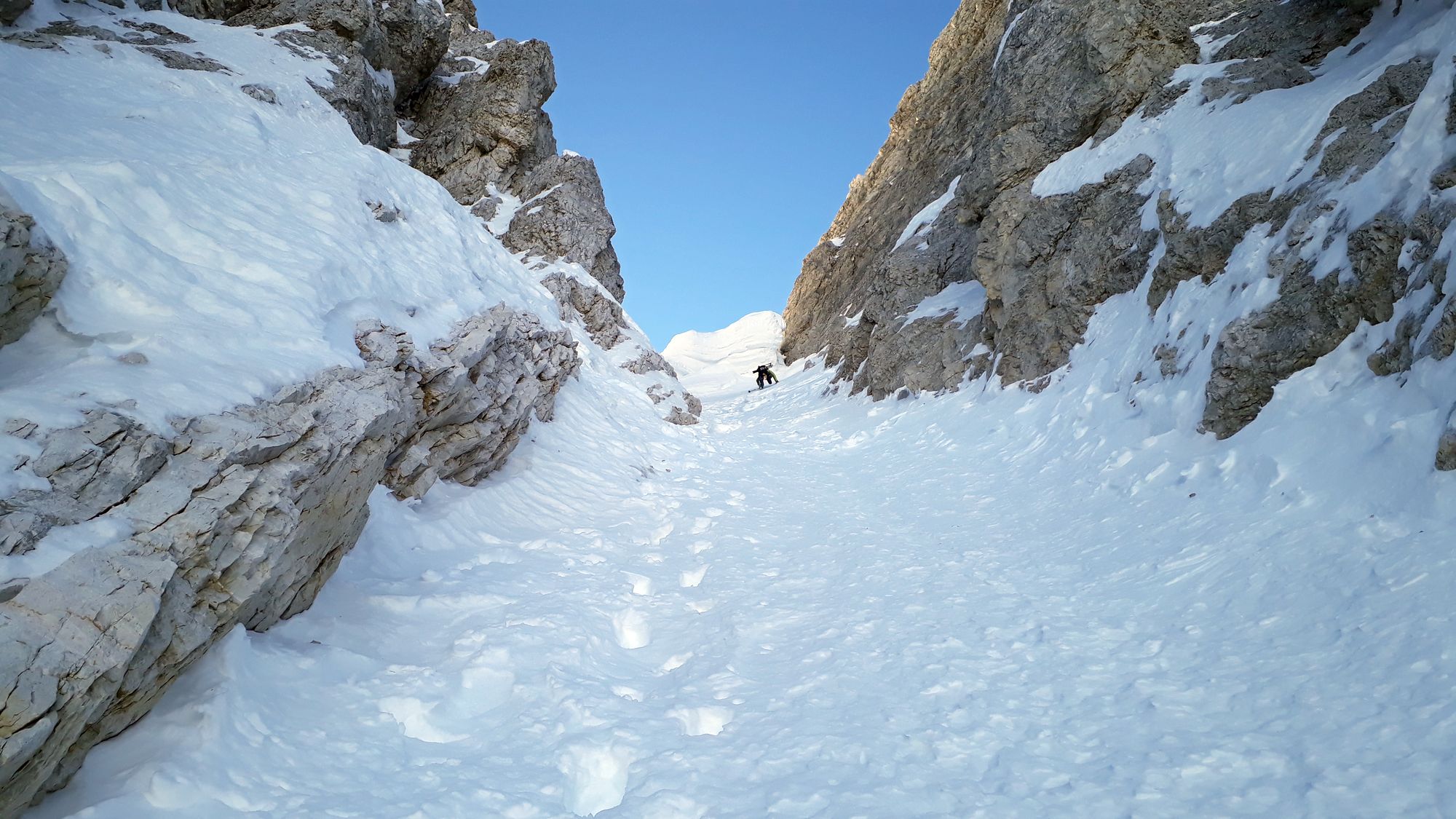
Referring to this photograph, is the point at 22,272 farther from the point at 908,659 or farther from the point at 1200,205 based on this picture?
the point at 1200,205

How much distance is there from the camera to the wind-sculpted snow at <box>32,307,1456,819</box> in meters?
4.11

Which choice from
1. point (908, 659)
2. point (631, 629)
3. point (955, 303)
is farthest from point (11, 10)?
point (955, 303)

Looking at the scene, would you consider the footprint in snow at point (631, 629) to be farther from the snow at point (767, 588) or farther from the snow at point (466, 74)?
the snow at point (466, 74)

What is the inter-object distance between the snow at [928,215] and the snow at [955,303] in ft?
14.6

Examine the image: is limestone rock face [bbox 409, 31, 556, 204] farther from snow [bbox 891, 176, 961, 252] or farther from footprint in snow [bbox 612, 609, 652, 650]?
footprint in snow [bbox 612, 609, 652, 650]

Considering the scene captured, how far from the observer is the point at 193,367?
5504 millimetres

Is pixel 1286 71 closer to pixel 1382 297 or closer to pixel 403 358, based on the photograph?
pixel 1382 297

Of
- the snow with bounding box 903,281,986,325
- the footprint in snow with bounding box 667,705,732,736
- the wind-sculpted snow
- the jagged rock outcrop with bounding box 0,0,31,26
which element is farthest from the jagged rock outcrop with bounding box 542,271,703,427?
the footprint in snow with bounding box 667,705,732,736

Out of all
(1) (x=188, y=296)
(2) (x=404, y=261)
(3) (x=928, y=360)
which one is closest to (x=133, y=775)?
(1) (x=188, y=296)

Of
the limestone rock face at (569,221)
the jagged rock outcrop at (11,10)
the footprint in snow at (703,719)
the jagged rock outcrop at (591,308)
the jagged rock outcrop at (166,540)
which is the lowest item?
the footprint in snow at (703,719)

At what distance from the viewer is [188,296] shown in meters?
6.28

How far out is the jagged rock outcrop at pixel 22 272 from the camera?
16.0 ft

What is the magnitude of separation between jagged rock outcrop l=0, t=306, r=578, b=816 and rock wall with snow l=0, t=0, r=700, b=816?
2cm

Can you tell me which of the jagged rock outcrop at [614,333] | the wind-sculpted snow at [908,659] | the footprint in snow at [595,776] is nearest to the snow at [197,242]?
the wind-sculpted snow at [908,659]
